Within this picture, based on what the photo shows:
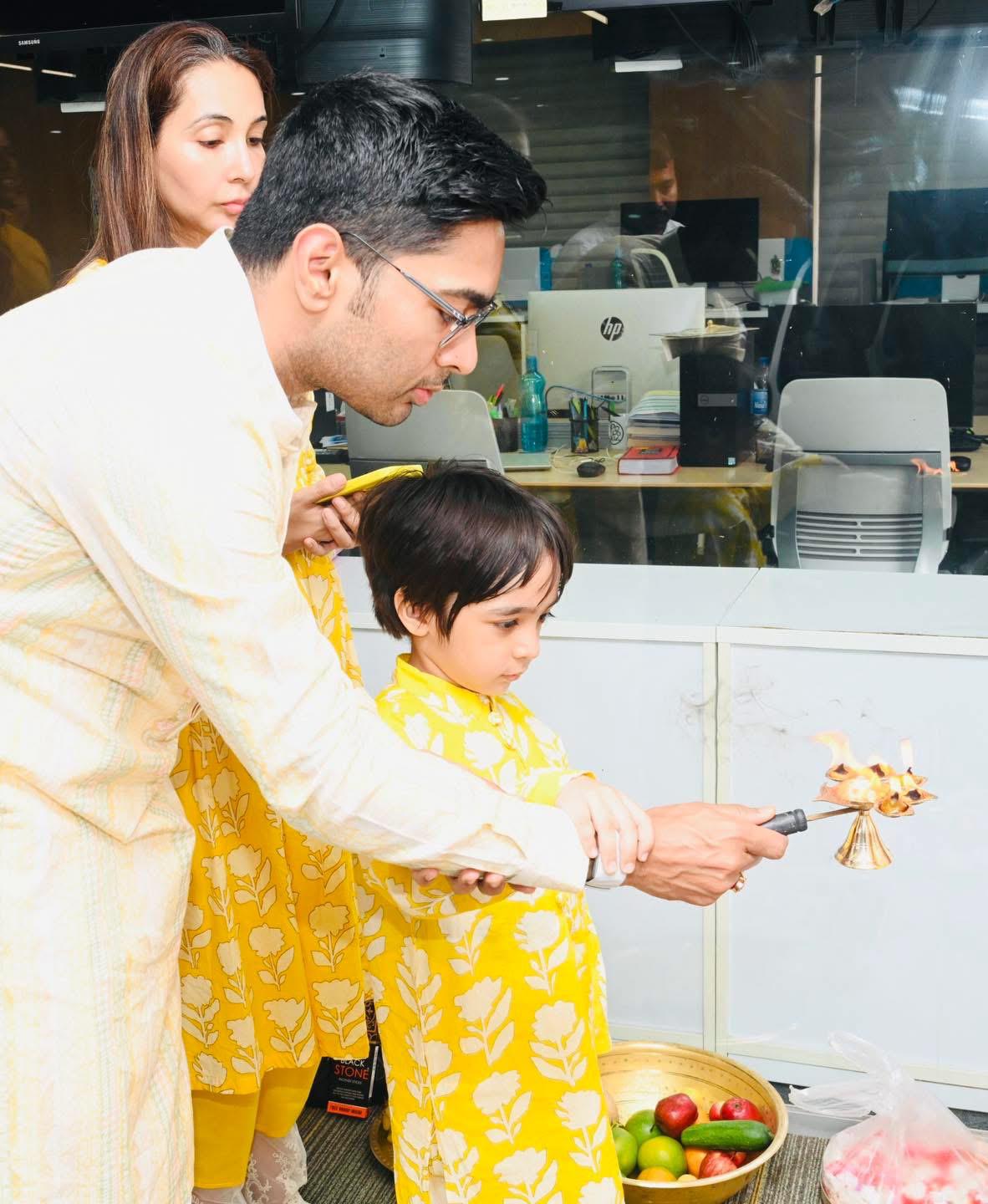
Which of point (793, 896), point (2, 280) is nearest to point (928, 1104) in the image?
point (793, 896)

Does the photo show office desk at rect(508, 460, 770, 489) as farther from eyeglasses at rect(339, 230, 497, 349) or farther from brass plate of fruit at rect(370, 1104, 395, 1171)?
eyeglasses at rect(339, 230, 497, 349)

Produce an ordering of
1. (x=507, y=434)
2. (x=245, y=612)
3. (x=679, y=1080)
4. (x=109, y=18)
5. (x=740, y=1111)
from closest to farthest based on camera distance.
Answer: (x=245, y=612), (x=740, y=1111), (x=679, y=1080), (x=507, y=434), (x=109, y=18)

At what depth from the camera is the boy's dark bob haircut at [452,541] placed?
141 cm

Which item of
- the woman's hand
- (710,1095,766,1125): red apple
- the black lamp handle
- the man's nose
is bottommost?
(710,1095,766,1125): red apple

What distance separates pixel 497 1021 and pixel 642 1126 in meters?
0.69

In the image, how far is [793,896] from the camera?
2.12 metres

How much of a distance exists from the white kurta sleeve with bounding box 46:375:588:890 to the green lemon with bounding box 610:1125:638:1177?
0.99m

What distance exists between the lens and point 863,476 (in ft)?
9.14

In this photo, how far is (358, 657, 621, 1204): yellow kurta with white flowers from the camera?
4.60 ft

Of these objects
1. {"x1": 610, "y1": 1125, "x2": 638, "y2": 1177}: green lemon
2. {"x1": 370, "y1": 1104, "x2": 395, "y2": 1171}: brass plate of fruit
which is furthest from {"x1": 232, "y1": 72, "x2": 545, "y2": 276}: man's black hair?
{"x1": 370, "y1": 1104, "x2": 395, "y2": 1171}: brass plate of fruit

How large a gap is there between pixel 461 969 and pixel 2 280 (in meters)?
2.81

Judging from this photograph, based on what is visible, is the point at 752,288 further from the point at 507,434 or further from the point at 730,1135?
the point at 730,1135

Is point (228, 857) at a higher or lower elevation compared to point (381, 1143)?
higher

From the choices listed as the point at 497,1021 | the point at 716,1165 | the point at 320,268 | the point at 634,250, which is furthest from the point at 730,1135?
the point at 634,250
